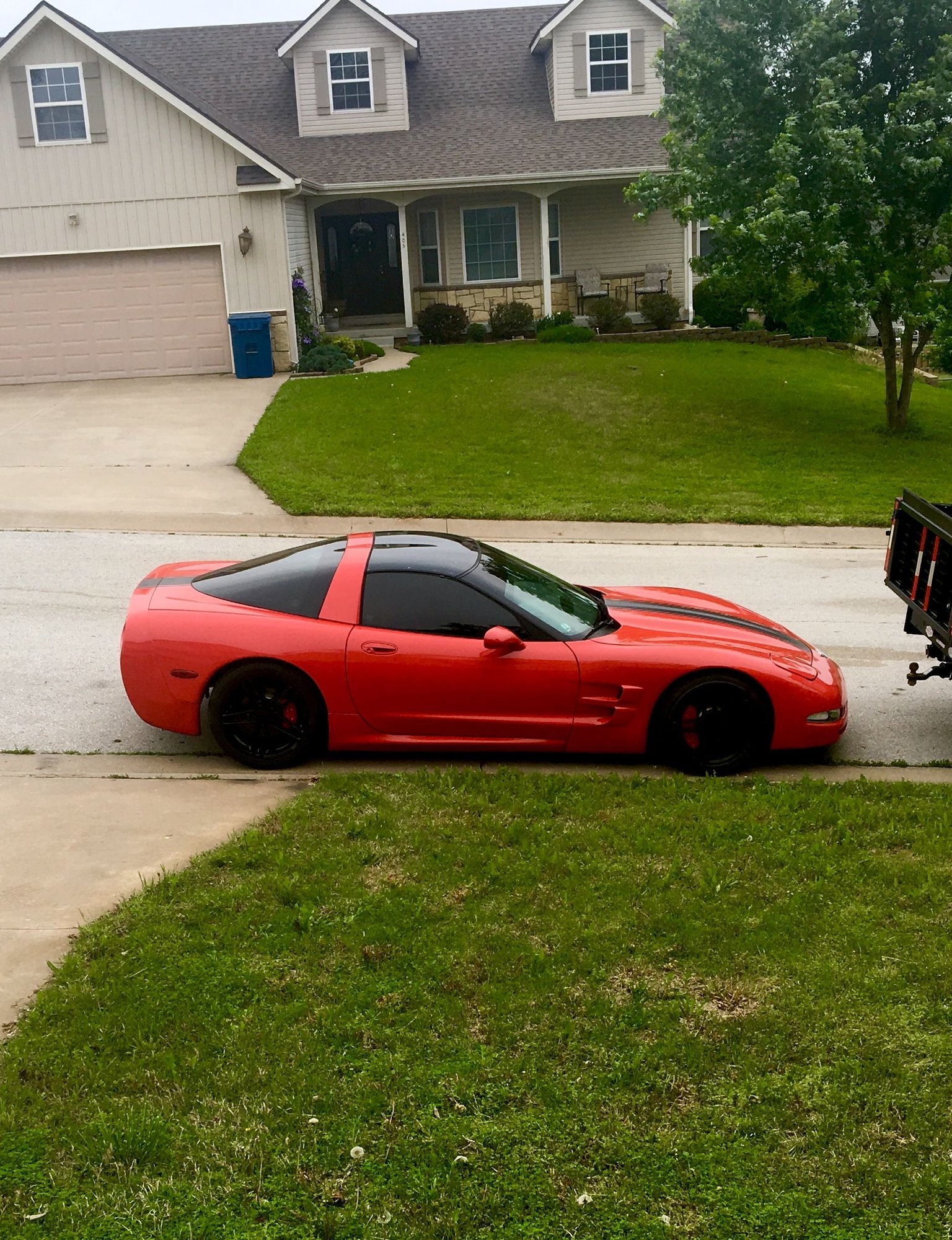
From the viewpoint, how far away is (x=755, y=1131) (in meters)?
4.11

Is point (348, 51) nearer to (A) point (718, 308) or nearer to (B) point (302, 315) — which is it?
(B) point (302, 315)

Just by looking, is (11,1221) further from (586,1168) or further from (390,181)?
(390,181)

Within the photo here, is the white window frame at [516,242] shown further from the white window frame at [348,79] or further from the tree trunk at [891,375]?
the tree trunk at [891,375]

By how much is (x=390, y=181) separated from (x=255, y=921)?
81.5 feet

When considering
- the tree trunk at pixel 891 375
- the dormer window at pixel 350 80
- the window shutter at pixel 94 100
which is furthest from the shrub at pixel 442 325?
the tree trunk at pixel 891 375

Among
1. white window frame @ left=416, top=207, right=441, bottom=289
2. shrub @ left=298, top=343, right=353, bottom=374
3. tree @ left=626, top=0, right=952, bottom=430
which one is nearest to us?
tree @ left=626, top=0, right=952, bottom=430

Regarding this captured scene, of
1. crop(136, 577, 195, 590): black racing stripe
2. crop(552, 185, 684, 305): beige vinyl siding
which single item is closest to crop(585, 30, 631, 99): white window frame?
crop(552, 185, 684, 305): beige vinyl siding

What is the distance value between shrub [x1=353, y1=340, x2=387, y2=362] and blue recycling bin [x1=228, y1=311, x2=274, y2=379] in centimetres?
217

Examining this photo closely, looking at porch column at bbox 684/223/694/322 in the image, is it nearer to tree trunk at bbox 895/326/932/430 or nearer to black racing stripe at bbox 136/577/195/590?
tree trunk at bbox 895/326/932/430

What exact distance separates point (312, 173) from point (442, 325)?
14.5 ft

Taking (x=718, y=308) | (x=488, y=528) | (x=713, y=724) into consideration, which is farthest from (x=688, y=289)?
(x=713, y=724)

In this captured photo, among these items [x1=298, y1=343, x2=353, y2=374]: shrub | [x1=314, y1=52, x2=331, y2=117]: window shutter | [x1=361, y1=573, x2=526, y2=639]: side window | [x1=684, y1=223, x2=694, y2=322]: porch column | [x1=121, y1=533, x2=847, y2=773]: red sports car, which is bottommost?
[x1=121, y1=533, x2=847, y2=773]: red sports car

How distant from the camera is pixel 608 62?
29359 mm

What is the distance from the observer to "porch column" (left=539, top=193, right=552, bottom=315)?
92.9ft
